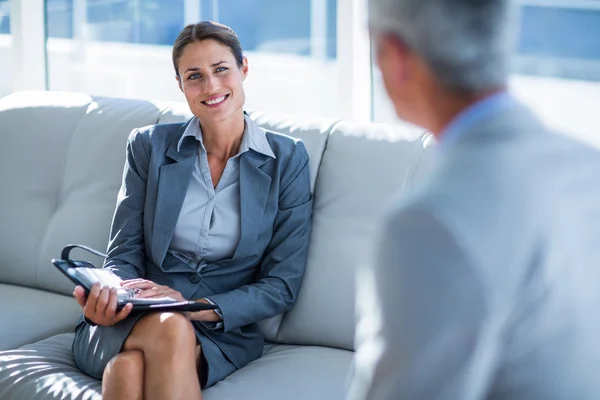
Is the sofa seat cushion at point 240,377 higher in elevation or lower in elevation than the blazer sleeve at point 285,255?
lower

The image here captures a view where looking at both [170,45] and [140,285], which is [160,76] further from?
[140,285]

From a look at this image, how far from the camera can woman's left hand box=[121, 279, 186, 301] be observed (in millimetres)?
2430

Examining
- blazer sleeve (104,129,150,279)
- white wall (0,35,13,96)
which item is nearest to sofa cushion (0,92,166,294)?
blazer sleeve (104,129,150,279)

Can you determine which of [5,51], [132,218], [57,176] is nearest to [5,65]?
[5,51]

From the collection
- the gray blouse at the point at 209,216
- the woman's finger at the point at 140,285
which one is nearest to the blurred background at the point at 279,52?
the gray blouse at the point at 209,216

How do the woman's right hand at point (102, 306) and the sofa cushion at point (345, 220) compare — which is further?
the sofa cushion at point (345, 220)

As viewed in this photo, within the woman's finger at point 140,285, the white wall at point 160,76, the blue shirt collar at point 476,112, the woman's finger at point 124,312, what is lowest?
the woman's finger at point 124,312

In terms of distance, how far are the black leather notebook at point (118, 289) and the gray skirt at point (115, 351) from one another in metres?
0.05

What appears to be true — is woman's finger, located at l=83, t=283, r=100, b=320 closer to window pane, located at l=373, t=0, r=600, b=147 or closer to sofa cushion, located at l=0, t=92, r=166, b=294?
sofa cushion, located at l=0, t=92, r=166, b=294

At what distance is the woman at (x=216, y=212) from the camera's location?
8.27ft

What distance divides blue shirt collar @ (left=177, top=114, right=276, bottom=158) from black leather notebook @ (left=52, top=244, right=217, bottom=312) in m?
0.48

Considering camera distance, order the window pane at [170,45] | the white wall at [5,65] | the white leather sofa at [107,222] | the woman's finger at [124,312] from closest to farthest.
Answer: the woman's finger at [124,312]
the white leather sofa at [107,222]
the window pane at [170,45]
the white wall at [5,65]

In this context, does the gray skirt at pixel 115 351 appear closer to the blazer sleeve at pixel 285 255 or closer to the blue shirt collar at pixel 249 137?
the blazer sleeve at pixel 285 255

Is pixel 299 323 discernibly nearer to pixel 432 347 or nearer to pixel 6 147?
pixel 6 147
